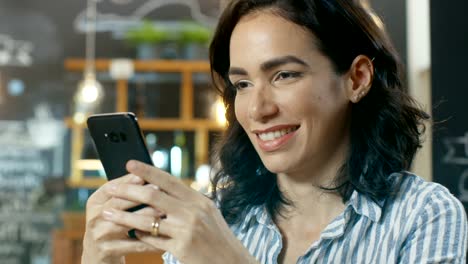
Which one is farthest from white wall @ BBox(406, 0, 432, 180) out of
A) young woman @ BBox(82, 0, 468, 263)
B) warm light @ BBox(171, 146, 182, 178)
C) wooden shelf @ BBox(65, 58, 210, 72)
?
young woman @ BBox(82, 0, 468, 263)

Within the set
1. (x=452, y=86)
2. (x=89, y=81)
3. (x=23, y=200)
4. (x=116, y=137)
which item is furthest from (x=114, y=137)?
(x=23, y=200)

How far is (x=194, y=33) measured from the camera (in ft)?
16.8

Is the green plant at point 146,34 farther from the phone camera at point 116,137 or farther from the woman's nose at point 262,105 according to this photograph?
the phone camera at point 116,137

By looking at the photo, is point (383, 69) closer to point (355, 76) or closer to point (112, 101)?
point (355, 76)

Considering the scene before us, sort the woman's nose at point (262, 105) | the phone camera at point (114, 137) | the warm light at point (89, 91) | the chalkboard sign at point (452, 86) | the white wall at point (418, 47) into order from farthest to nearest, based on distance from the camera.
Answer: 1. the warm light at point (89, 91)
2. the white wall at point (418, 47)
3. the chalkboard sign at point (452, 86)
4. the woman's nose at point (262, 105)
5. the phone camera at point (114, 137)

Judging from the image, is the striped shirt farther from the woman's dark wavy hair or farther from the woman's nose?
the woman's nose

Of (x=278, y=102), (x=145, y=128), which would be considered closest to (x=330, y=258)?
(x=278, y=102)

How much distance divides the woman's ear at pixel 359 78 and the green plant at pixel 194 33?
146 inches

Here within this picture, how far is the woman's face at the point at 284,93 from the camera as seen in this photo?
131 cm

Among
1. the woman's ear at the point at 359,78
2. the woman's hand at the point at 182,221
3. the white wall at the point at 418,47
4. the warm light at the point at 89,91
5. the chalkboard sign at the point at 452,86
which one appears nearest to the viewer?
the woman's hand at the point at 182,221

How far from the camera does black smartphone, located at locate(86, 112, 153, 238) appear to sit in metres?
1.16

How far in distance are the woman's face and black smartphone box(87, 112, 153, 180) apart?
24cm

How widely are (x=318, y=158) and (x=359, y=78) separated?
0.18 metres

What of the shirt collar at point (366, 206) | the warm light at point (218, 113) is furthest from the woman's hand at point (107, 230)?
the warm light at point (218, 113)
